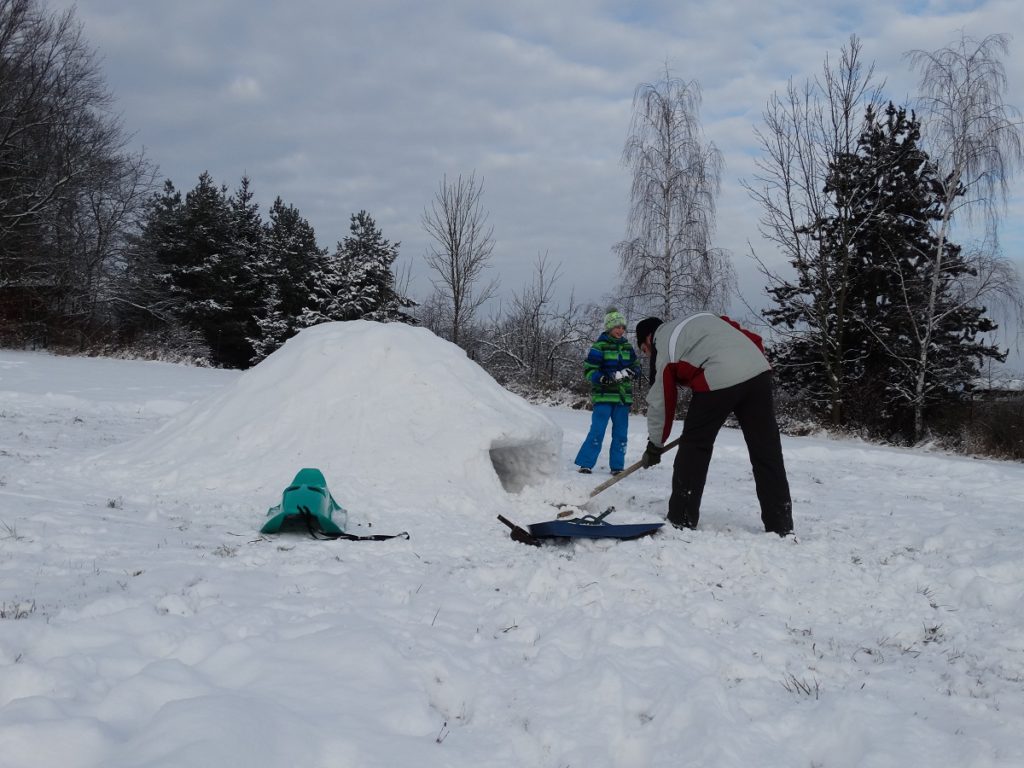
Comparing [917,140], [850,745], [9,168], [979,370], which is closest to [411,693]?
[850,745]

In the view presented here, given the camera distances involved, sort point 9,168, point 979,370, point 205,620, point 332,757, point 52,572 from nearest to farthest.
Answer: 1. point 332,757
2. point 205,620
3. point 52,572
4. point 979,370
5. point 9,168

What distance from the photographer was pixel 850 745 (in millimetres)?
2088

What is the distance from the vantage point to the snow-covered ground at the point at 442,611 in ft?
6.59

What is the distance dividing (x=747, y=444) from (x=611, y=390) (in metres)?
3.11

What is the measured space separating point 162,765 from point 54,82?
23.8 metres

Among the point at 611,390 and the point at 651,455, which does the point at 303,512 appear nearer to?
the point at 651,455

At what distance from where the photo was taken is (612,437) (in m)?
7.76

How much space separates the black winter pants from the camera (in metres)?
4.70

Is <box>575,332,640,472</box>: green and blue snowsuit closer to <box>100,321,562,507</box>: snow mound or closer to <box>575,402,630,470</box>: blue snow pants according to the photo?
<box>575,402,630,470</box>: blue snow pants

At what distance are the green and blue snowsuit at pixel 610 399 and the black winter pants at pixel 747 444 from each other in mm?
2801

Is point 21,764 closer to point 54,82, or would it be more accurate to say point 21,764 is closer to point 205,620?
point 205,620

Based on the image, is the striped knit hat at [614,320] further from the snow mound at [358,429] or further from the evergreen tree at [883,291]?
the evergreen tree at [883,291]

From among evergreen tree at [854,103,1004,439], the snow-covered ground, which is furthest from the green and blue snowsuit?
evergreen tree at [854,103,1004,439]

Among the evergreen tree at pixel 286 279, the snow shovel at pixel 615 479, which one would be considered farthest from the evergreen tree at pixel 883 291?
the evergreen tree at pixel 286 279
